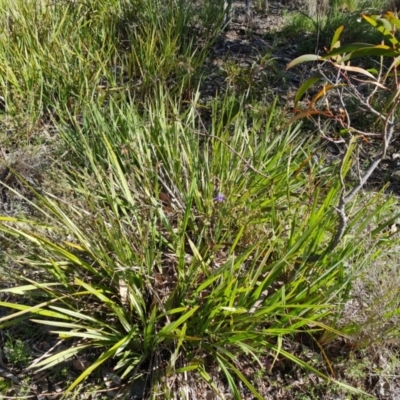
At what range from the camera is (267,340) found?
1820mm

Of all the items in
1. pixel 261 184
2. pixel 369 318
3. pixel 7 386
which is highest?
pixel 261 184

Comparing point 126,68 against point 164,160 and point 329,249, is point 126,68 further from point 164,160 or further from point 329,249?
point 329,249

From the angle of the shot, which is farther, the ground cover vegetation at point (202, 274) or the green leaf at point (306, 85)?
the ground cover vegetation at point (202, 274)

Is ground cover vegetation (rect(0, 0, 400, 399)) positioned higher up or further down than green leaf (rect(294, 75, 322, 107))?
further down

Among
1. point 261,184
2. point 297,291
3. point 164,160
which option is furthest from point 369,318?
point 164,160

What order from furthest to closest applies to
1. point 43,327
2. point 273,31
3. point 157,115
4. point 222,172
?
point 273,31, point 157,115, point 222,172, point 43,327

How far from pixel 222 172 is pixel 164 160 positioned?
11.5 inches

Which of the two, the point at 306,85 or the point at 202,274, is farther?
the point at 202,274

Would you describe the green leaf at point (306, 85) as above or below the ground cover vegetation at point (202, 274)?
above

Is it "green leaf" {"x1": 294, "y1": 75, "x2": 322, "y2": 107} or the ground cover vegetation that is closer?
"green leaf" {"x1": 294, "y1": 75, "x2": 322, "y2": 107}

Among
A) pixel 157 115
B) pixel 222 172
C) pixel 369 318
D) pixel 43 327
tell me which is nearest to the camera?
pixel 369 318

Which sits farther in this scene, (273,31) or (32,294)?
(273,31)

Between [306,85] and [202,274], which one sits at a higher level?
[306,85]

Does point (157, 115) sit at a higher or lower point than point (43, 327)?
higher
